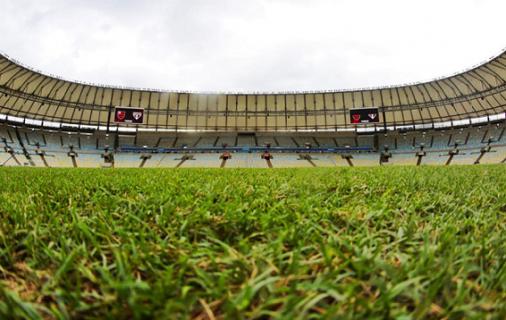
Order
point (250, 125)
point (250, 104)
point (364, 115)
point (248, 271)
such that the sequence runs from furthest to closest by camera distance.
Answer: point (250, 125) < point (250, 104) < point (364, 115) < point (248, 271)

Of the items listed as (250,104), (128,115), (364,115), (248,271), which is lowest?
(248,271)

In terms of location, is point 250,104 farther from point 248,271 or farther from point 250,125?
point 248,271

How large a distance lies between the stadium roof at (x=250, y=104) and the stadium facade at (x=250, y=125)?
15 cm

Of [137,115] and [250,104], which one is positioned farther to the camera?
[250,104]

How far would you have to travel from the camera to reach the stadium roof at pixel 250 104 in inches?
1642

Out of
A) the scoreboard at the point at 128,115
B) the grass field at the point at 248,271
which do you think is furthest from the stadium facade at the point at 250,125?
the grass field at the point at 248,271

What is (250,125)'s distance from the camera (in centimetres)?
5459

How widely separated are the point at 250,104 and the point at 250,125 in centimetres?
388

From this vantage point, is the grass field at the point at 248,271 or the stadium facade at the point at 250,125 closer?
the grass field at the point at 248,271

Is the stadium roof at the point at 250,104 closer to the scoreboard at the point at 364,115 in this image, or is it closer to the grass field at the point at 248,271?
the scoreboard at the point at 364,115

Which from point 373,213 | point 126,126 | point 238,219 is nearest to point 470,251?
point 373,213

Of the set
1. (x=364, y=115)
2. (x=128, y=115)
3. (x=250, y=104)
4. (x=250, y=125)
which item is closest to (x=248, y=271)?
(x=128, y=115)

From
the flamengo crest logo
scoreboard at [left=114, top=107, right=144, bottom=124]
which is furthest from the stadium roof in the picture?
the flamengo crest logo

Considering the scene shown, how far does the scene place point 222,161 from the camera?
48156mm
